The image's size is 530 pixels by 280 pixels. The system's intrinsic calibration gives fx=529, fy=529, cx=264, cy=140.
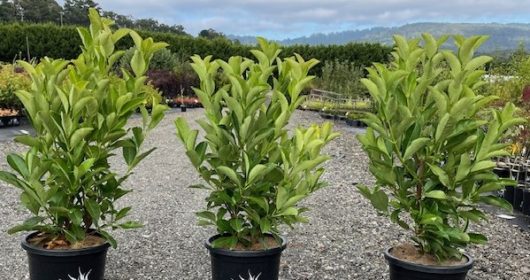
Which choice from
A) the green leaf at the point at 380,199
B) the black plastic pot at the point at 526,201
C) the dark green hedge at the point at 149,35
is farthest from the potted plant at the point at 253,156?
the dark green hedge at the point at 149,35

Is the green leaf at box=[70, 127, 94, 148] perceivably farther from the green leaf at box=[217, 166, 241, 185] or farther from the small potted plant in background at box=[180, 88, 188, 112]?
the small potted plant in background at box=[180, 88, 188, 112]

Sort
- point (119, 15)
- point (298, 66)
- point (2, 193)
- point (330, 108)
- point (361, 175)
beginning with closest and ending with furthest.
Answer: point (298, 66)
point (2, 193)
point (361, 175)
point (330, 108)
point (119, 15)

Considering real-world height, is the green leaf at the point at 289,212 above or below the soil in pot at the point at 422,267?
above

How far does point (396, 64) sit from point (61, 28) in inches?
631

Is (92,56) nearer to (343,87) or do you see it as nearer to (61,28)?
(343,87)

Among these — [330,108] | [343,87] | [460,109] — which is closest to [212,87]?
[460,109]

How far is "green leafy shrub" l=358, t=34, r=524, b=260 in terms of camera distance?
2.24 metres

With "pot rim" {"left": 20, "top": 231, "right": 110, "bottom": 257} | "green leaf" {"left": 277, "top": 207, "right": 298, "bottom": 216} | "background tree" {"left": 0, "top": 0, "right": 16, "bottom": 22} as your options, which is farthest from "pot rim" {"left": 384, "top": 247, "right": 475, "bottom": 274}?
"background tree" {"left": 0, "top": 0, "right": 16, "bottom": 22}

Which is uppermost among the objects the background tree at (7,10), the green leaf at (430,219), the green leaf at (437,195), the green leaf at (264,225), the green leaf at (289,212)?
the background tree at (7,10)

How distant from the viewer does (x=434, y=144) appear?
2289mm

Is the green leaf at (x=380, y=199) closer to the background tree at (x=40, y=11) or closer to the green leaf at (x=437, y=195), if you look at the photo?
the green leaf at (x=437, y=195)

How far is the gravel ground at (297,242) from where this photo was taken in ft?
10.0

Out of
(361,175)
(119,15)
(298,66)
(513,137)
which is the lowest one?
(361,175)

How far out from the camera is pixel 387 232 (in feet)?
12.6
